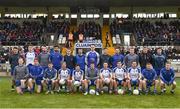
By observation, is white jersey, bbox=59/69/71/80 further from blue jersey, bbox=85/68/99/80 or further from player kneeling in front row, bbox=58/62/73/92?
blue jersey, bbox=85/68/99/80

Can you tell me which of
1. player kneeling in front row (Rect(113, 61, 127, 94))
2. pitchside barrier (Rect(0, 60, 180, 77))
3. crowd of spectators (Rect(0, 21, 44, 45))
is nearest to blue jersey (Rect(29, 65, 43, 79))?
player kneeling in front row (Rect(113, 61, 127, 94))

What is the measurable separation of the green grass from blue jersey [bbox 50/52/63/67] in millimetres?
1753

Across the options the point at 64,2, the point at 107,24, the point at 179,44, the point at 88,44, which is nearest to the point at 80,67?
the point at 88,44

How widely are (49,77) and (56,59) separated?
122cm

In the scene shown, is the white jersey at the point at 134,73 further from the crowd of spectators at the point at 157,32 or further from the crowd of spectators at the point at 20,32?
the crowd of spectators at the point at 20,32

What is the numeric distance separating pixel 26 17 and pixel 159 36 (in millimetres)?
14512

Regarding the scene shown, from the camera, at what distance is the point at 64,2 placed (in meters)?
43.2

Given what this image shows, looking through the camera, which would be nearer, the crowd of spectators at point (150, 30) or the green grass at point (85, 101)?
the green grass at point (85, 101)

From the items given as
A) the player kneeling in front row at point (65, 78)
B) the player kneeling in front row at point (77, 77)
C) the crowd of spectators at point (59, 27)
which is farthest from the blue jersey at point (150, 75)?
the crowd of spectators at point (59, 27)

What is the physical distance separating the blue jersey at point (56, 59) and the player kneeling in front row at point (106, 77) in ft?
6.13

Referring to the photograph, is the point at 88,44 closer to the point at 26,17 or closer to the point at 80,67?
the point at 80,67

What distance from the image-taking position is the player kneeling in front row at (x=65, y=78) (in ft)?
53.7

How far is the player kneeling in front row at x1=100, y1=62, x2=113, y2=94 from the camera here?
16270mm

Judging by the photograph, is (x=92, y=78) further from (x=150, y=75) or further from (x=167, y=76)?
(x=167, y=76)
